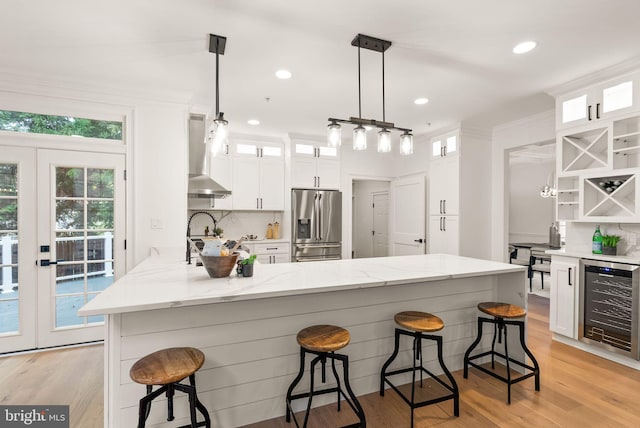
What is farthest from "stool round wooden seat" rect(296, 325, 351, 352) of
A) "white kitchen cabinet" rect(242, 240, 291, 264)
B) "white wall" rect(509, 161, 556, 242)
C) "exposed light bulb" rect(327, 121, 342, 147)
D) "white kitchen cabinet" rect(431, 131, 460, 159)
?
"white wall" rect(509, 161, 556, 242)

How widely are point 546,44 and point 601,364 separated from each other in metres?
2.78

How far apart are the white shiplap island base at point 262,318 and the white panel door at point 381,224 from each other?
3.81 metres

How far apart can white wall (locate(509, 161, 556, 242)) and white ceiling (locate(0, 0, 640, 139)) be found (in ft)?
15.2

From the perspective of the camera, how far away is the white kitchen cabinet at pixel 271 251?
5027mm

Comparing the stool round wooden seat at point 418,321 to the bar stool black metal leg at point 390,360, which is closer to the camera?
the stool round wooden seat at point 418,321

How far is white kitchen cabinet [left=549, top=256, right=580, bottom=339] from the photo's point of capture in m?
3.16

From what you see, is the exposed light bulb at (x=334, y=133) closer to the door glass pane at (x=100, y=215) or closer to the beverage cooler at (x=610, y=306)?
the door glass pane at (x=100, y=215)

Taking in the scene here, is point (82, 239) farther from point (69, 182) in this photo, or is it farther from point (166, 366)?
point (166, 366)

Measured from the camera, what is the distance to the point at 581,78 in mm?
3049

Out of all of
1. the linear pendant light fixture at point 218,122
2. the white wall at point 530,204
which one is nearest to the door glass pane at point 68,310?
the linear pendant light fixture at point 218,122

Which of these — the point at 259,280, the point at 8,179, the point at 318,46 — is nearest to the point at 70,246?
the point at 8,179

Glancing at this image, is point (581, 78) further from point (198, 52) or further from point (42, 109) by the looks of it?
point (42, 109)

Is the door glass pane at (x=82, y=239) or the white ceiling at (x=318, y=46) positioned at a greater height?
the white ceiling at (x=318, y=46)

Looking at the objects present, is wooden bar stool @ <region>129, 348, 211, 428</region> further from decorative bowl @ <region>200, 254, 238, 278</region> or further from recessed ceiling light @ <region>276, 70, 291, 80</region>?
recessed ceiling light @ <region>276, 70, 291, 80</region>
